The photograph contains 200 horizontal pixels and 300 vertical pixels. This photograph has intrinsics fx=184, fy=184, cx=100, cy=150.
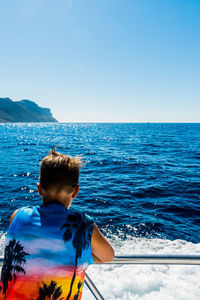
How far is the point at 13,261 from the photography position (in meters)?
1.08

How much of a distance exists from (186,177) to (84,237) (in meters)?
12.3

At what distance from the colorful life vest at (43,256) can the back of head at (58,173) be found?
0.43 ft

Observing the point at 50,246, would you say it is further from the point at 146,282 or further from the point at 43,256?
the point at 146,282

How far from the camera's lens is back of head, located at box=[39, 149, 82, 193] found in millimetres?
1200

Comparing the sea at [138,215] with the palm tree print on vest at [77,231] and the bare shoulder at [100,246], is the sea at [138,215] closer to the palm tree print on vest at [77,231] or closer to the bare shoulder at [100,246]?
the palm tree print on vest at [77,231]

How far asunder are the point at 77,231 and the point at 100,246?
33 cm

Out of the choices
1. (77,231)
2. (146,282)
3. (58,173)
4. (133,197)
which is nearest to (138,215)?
(133,197)

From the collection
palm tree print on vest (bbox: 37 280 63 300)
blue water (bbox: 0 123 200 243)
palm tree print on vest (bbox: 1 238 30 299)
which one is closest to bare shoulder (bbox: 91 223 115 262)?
palm tree print on vest (bbox: 37 280 63 300)

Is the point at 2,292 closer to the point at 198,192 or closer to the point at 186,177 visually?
the point at 198,192

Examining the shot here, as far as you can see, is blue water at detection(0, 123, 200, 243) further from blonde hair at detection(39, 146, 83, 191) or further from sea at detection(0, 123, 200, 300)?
blonde hair at detection(39, 146, 83, 191)

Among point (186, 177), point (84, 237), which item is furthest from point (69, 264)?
point (186, 177)

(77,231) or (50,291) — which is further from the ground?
(77,231)

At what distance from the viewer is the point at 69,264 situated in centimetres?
109

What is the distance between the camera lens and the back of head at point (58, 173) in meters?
1.20
